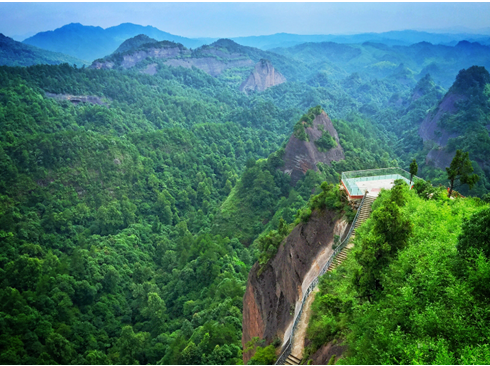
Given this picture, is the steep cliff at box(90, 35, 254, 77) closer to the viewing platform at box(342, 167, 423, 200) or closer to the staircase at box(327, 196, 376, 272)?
the viewing platform at box(342, 167, 423, 200)

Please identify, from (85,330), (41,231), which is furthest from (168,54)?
(85,330)

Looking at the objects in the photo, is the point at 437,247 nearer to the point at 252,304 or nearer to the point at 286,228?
the point at 286,228

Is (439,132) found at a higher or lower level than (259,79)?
lower

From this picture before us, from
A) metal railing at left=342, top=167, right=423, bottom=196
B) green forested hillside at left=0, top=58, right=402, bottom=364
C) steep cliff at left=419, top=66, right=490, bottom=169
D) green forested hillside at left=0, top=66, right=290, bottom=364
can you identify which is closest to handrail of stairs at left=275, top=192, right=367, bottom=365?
metal railing at left=342, top=167, right=423, bottom=196

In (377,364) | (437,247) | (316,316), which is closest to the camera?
(377,364)

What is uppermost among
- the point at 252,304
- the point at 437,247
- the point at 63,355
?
the point at 437,247

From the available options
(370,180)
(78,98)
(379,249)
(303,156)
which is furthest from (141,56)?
(379,249)

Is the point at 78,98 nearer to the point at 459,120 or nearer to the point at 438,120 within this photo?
the point at 438,120
